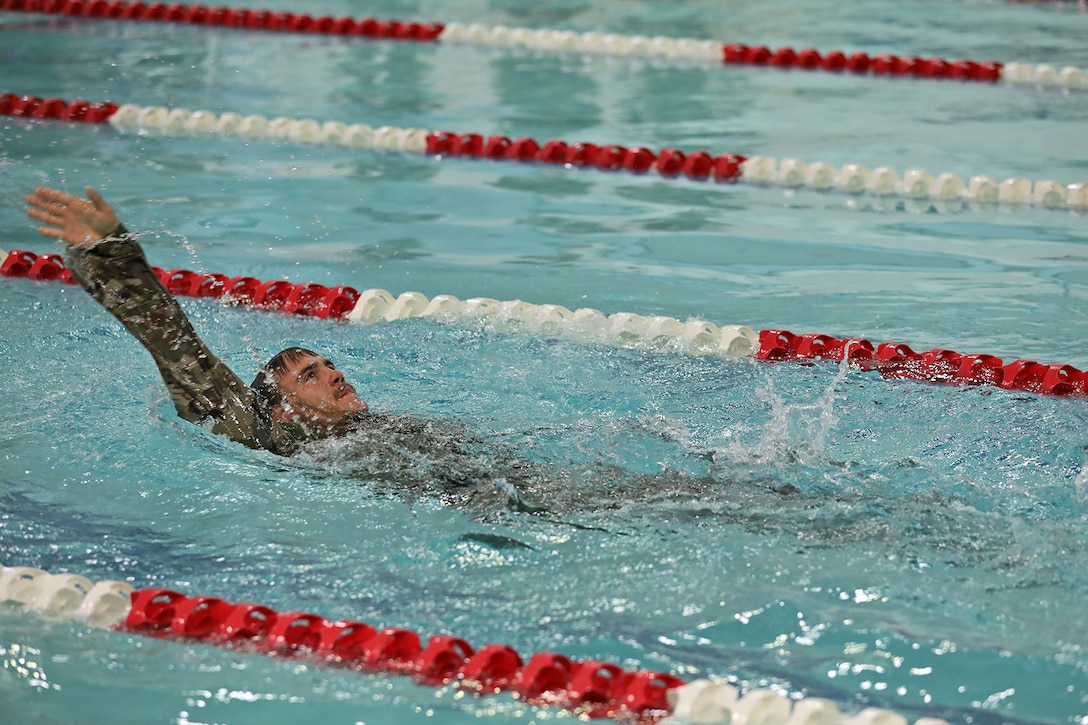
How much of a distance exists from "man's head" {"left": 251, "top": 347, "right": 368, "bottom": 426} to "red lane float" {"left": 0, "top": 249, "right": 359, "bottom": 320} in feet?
4.47

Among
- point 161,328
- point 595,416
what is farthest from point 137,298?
point 595,416

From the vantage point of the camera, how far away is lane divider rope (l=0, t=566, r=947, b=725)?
2.59 meters

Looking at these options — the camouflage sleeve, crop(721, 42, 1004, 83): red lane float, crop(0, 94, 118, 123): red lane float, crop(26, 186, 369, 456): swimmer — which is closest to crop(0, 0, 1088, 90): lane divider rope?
crop(721, 42, 1004, 83): red lane float

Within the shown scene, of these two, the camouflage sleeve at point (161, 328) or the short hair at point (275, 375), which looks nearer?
the camouflage sleeve at point (161, 328)

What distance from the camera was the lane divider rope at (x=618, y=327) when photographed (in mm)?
4324

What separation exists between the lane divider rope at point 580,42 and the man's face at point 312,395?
19.4 ft

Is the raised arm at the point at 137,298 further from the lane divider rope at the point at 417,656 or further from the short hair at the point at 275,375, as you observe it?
the lane divider rope at the point at 417,656

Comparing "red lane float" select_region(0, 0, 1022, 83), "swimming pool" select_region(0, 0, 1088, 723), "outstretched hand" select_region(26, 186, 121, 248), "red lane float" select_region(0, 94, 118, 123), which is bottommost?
"swimming pool" select_region(0, 0, 1088, 723)

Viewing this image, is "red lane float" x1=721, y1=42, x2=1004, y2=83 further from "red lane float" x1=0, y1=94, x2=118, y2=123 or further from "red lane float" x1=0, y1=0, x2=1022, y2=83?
"red lane float" x1=0, y1=94, x2=118, y2=123

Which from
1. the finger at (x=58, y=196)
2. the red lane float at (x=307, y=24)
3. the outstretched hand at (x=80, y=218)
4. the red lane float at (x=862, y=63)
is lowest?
the outstretched hand at (x=80, y=218)

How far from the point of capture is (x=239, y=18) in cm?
998

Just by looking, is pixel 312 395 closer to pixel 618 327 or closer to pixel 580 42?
pixel 618 327

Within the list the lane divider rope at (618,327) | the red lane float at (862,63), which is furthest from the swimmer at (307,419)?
the red lane float at (862,63)

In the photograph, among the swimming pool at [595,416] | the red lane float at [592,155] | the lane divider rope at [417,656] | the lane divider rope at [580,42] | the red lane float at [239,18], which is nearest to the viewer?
the lane divider rope at [417,656]
